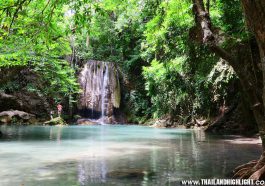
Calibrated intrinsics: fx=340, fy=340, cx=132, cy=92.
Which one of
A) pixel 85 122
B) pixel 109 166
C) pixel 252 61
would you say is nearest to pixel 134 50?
pixel 85 122

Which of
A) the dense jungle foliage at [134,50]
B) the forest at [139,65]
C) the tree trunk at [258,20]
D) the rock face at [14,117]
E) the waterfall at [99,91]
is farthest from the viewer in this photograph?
the waterfall at [99,91]

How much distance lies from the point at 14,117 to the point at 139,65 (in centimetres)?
1503

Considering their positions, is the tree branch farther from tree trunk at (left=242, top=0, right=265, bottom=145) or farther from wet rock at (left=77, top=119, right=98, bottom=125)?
wet rock at (left=77, top=119, right=98, bottom=125)

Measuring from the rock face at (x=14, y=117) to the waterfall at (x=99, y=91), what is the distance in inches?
264

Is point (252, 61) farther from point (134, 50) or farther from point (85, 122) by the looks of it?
point (134, 50)

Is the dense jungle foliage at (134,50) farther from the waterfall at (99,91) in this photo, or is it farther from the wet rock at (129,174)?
the wet rock at (129,174)

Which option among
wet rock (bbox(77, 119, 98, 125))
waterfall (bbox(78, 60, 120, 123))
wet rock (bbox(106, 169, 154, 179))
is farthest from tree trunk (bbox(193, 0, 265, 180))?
waterfall (bbox(78, 60, 120, 123))

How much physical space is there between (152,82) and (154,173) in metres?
18.6

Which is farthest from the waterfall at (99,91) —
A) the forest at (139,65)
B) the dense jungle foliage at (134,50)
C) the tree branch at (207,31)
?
the tree branch at (207,31)

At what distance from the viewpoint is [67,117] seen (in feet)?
95.8

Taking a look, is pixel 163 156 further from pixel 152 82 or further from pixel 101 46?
pixel 101 46

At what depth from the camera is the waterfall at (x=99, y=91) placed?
30953 millimetres

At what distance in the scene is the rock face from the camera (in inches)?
941

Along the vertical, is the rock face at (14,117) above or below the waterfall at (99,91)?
below
